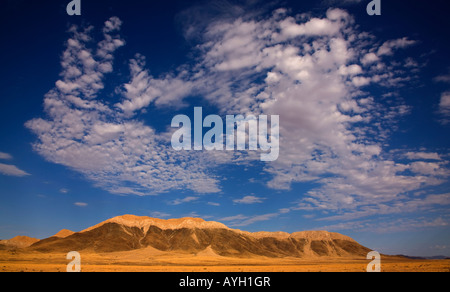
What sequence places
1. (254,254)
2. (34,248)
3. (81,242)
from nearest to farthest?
(34,248), (81,242), (254,254)

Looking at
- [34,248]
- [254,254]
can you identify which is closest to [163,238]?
[254,254]

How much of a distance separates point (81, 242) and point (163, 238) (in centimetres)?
4743
